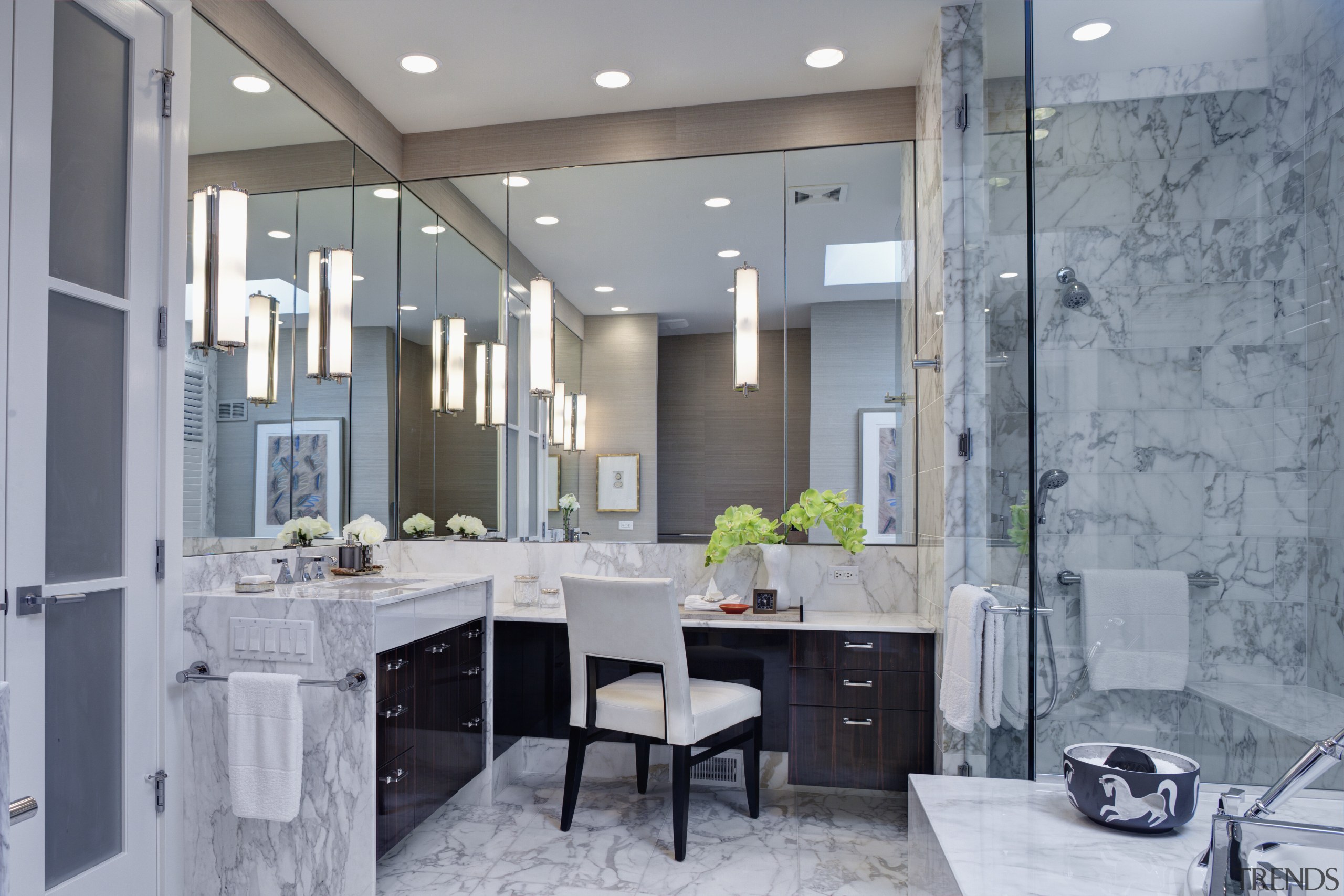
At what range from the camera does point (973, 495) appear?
8.25 ft

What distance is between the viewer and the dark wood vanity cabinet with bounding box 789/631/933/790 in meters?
2.81

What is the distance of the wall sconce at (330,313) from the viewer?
2863mm

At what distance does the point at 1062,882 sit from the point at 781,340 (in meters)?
2.47

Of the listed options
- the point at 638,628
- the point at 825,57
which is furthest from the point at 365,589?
the point at 825,57

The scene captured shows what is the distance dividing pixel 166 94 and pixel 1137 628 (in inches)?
108

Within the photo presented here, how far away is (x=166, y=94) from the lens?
7.26 feet

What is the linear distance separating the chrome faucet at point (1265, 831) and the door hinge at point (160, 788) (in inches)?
95.0

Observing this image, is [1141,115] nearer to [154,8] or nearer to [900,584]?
[900,584]

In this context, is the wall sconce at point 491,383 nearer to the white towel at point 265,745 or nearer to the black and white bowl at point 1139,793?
the white towel at point 265,745

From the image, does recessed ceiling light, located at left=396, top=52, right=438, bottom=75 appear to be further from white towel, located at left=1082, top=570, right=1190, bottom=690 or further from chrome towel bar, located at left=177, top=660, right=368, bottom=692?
white towel, located at left=1082, top=570, right=1190, bottom=690

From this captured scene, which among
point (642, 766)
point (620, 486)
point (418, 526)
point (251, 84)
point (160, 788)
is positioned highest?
point (251, 84)

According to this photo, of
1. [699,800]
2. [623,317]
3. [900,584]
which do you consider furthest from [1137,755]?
[623,317]

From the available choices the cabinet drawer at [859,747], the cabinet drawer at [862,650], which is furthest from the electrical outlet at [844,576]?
the cabinet drawer at [859,747]

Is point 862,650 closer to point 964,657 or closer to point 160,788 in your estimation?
point 964,657
